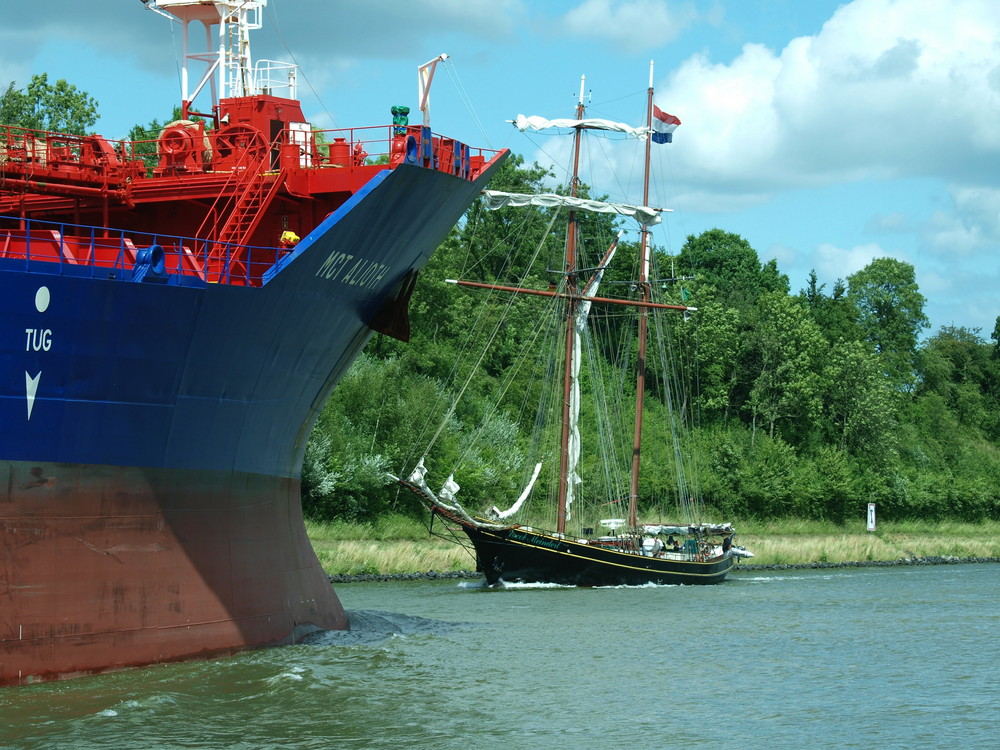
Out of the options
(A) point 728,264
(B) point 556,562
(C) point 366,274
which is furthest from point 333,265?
(A) point 728,264

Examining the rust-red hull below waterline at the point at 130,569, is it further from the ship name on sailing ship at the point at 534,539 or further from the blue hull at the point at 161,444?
the ship name on sailing ship at the point at 534,539

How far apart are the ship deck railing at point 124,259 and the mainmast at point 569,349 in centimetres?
2607

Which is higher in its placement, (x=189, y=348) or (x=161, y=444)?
(x=189, y=348)

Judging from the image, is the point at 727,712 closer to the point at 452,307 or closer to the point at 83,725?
the point at 83,725

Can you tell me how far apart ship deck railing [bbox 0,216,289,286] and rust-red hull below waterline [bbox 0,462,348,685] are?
2896 millimetres

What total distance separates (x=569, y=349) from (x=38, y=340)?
32.2 meters

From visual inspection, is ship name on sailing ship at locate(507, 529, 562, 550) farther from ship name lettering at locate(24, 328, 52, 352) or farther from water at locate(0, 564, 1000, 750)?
ship name lettering at locate(24, 328, 52, 352)

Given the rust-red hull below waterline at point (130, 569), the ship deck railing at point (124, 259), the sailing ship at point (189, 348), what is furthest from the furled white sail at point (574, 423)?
the ship deck railing at point (124, 259)

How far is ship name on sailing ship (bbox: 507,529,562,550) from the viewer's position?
43.3 metres

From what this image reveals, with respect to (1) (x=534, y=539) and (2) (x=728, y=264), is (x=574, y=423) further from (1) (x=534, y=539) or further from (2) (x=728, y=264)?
(2) (x=728, y=264)

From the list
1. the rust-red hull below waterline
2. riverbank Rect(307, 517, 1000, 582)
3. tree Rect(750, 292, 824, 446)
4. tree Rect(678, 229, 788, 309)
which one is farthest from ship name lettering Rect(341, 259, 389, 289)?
tree Rect(678, 229, 788, 309)

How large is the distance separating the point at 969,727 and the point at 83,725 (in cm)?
1271

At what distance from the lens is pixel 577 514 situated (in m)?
54.4

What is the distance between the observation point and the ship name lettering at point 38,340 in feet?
60.3
